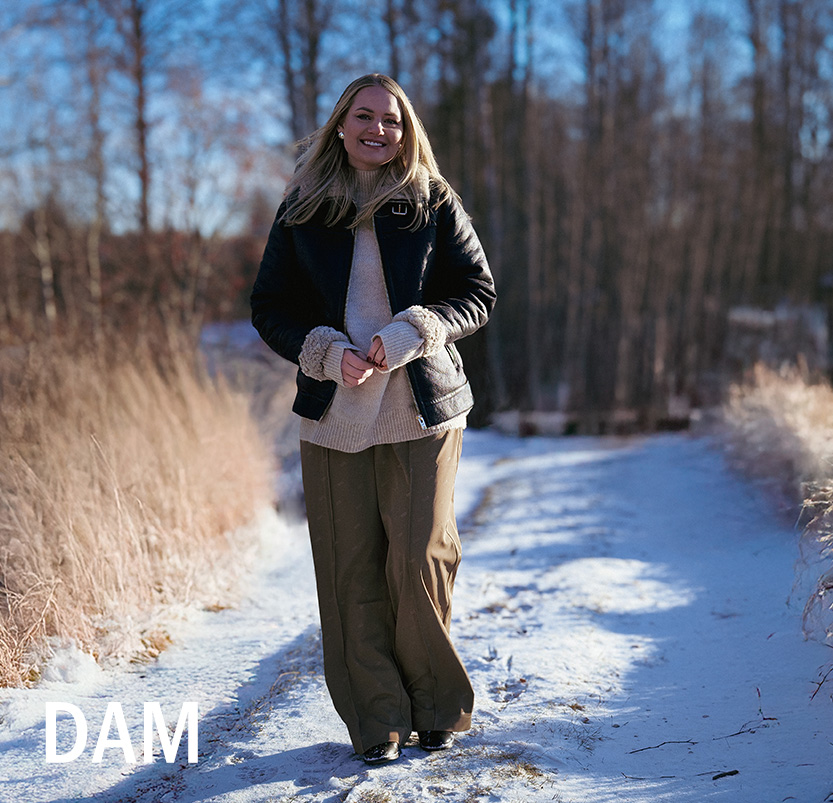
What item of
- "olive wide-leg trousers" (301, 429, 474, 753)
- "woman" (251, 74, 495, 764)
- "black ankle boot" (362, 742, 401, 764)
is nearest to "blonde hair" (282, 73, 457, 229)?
Result: "woman" (251, 74, 495, 764)

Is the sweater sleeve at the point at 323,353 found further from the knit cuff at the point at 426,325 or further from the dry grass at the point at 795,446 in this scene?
the dry grass at the point at 795,446

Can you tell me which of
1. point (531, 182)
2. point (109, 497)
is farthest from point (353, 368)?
point (531, 182)

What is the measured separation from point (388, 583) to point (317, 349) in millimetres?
729

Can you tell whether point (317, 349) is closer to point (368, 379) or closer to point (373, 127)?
point (368, 379)

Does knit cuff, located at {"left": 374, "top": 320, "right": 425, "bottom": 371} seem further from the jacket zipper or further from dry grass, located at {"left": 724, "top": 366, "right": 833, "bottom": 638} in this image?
dry grass, located at {"left": 724, "top": 366, "right": 833, "bottom": 638}

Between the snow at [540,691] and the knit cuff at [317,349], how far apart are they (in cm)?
113

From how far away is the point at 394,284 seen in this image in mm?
2264

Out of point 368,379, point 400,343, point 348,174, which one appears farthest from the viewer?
point 348,174

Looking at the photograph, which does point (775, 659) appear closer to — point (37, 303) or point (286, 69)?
point (286, 69)

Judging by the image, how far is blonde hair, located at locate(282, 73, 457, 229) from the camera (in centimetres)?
228

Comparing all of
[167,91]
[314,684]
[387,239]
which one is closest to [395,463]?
[387,239]

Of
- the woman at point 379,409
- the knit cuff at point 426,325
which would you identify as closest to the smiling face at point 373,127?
the woman at point 379,409

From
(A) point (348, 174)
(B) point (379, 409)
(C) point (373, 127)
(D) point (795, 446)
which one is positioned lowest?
(D) point (795, 446)

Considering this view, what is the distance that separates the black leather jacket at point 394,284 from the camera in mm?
2260
